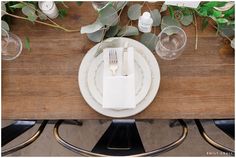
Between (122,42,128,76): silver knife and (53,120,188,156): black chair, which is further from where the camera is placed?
(53,120,188,156): black chair

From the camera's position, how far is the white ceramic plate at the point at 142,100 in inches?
32.3

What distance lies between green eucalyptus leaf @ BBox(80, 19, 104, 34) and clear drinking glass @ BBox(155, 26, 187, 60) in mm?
185

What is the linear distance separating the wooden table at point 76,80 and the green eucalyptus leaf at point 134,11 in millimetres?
35

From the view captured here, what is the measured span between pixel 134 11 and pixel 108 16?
101 millimetres

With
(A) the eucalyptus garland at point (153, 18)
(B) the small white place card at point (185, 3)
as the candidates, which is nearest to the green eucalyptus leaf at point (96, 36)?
(A) the eucalyptus garland at point (153, 18)

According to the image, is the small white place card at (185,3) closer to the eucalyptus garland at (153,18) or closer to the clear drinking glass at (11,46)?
the eucalyptus garland at (153,18)

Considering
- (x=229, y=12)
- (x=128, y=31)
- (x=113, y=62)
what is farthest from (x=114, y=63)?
(x=229, y=12)

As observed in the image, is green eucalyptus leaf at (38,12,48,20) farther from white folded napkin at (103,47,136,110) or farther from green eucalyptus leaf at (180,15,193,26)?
green eucalyptus leaf at (180,15,193,26)

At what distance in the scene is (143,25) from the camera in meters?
0.81

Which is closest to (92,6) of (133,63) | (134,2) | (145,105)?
(134,2)

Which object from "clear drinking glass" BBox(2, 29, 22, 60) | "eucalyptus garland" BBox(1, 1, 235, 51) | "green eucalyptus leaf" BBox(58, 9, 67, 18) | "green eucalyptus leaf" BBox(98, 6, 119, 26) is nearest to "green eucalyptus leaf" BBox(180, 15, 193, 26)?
"eucalyptus garland" BBox(1, 1, 235, 51)

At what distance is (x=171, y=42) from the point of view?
34.8 inches

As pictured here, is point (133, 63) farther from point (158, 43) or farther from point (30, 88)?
point (30, 88)

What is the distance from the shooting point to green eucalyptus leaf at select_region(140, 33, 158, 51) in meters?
0.85
